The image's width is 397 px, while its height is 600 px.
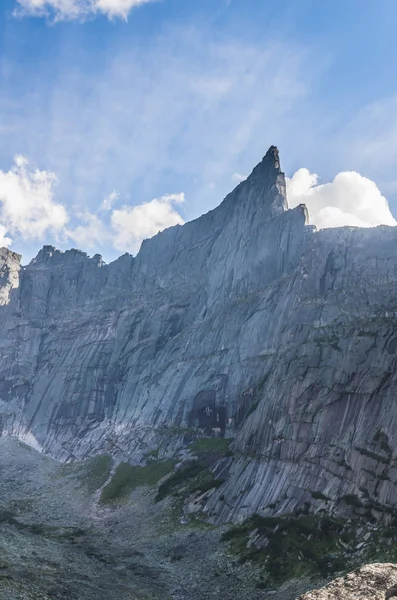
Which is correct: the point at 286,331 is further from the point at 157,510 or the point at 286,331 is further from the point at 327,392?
the point at 157,510

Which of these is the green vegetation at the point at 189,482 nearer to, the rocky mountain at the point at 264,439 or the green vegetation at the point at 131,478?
the rocky mountain at the point at 264,439

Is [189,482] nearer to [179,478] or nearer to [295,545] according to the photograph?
[179,478]

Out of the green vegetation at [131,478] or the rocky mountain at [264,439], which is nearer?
the rocky mountain at [264,439]

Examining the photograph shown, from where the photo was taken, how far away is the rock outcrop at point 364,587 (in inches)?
502

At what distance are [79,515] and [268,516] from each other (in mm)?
51417

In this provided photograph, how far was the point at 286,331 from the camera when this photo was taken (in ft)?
489

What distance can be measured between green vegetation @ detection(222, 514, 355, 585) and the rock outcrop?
49.4 m

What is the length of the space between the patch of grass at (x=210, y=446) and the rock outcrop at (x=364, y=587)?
370 ft

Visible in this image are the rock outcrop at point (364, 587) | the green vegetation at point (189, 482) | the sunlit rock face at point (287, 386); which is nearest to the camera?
the rock outcrop at point (364, 587)

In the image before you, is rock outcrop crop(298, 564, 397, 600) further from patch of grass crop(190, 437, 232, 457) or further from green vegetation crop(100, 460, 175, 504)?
green vegetation crop(100, 460, 175, 504)

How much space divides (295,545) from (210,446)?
224 ft

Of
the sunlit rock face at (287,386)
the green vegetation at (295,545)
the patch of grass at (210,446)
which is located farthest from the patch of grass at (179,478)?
the green vegetation at (295,545)

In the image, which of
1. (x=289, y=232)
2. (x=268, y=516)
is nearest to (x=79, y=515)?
(x=268, y=516)

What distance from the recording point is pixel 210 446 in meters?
134
